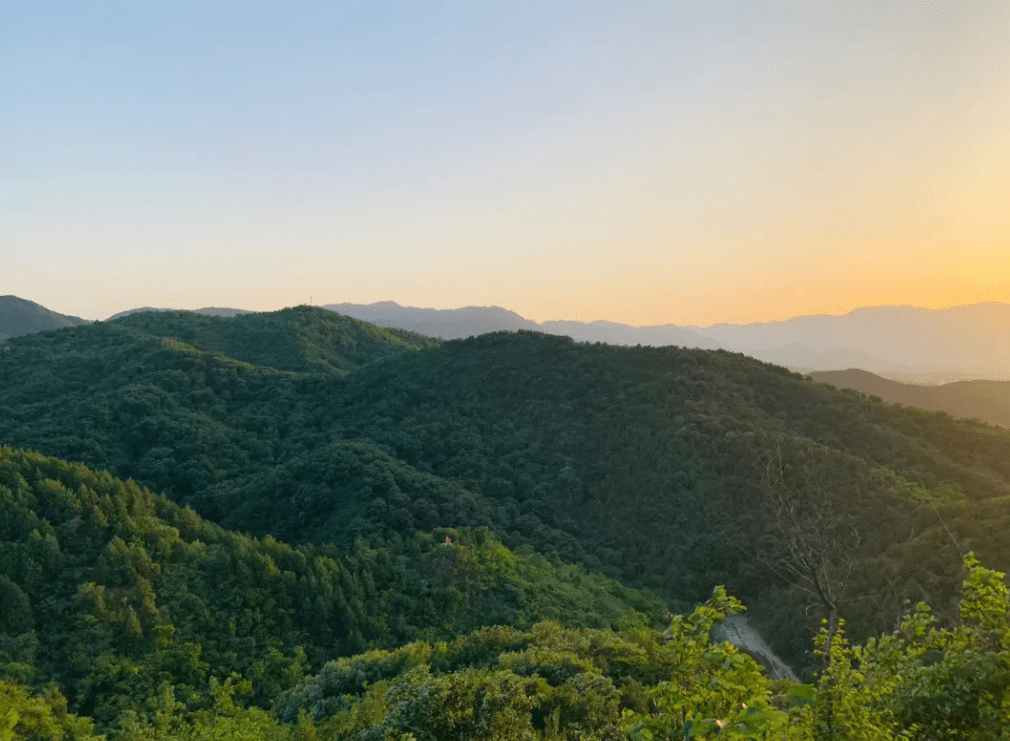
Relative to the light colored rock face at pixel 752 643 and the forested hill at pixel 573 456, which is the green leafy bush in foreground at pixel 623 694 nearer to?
the light colored rock face at pixel 752 643

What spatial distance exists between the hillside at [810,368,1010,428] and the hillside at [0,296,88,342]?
201m

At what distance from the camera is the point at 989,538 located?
24.8 m

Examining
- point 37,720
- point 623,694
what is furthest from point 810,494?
point 37,720

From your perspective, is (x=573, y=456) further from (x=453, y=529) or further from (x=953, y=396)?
(x=953, y=396)

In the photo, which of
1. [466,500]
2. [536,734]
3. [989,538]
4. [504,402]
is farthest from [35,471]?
[989,538]

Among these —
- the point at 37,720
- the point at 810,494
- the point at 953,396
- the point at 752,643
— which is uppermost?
the point at 953,396

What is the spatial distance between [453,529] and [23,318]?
211 meters

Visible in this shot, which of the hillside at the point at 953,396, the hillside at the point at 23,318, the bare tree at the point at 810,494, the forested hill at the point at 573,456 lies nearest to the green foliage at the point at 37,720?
the forested hill at the point at 573,456

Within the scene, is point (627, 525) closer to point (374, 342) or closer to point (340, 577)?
point (340, 577)

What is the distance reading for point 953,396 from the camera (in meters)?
77.8

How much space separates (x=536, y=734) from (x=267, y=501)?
29.2 m

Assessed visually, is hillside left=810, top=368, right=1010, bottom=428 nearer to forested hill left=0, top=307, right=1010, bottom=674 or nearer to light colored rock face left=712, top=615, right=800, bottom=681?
forested hill left=0, top=307, right=1010, bottom=674

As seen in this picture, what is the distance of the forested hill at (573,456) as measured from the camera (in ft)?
97.1

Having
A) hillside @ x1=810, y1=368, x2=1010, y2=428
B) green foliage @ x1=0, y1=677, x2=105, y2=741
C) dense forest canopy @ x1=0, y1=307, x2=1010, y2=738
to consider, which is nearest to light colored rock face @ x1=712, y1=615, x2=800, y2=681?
dense forest canopy @ x1=0, y1=307, x2=1010, y2=738
